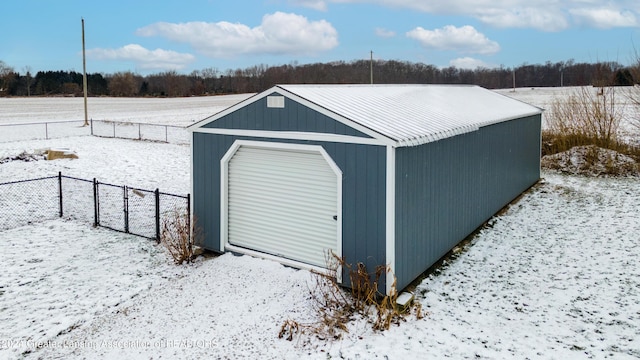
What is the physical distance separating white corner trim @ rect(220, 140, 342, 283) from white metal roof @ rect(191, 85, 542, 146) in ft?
1.96

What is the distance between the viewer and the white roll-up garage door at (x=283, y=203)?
7418 mm

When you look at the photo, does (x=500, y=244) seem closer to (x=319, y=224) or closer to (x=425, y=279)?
(x=425, y=279)

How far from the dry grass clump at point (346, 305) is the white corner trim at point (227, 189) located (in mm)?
285

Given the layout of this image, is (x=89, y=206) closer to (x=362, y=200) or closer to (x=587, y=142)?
(x=362, y=200)

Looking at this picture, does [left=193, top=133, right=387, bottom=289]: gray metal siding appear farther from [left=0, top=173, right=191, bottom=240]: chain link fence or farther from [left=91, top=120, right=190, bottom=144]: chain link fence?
[left=91, top=120, right=190, bottom=144]: chain link fence

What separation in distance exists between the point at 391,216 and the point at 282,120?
7.52ft

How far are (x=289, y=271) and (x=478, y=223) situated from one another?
14.8ft

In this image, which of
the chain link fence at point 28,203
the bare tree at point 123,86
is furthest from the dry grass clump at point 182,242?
the bare tree at point 123,86

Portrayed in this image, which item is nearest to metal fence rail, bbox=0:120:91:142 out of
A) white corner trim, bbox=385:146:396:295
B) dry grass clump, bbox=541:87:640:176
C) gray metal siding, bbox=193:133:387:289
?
gray metal siding, bbox=193:133:387:289

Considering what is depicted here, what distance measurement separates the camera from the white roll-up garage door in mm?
7418

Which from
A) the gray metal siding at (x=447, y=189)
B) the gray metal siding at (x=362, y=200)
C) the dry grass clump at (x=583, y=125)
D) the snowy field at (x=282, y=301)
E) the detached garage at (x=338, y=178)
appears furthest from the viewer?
the dry grass clump at (x=583, y=125)

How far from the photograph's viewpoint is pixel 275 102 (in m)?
7.56

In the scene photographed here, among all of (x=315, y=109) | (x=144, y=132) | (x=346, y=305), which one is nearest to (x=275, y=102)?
(x=315, y=109)

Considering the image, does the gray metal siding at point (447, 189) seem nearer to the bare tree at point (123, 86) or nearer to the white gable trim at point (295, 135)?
the white gable trim at point (295, 135)
